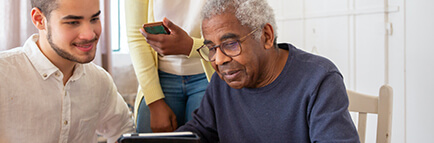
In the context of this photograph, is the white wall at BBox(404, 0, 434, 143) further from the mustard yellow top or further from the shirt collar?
the shirt collar

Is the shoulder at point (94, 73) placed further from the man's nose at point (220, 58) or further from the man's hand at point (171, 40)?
the man's nose at point (220, 58)

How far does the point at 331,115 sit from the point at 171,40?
68 cm

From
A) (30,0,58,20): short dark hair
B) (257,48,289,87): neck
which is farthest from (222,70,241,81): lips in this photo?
(30,0,58,20): short dark hair

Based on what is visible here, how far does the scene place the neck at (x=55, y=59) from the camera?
57.2 inches

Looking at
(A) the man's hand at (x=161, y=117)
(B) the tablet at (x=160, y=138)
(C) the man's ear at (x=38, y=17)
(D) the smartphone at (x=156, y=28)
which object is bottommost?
(A) the man's hand at (x=161, y=117)

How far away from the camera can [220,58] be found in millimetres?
1395

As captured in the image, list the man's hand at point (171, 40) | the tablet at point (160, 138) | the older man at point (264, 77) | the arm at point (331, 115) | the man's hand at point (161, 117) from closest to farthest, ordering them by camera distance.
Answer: the tablet at point (160, 138), the arm at point (331, 115), the older man at point (264, 77), the man's hand at point (171, 40), the man's hand at point (161, 117)

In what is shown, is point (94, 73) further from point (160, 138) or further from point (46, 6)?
point (160, 138)

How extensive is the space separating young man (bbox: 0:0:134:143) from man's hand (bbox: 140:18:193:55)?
0.70 feet

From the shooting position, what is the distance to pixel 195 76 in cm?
177

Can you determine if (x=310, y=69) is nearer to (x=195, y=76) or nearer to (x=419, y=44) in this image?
(x=195, y=76)

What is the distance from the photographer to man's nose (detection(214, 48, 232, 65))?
4.56 feet

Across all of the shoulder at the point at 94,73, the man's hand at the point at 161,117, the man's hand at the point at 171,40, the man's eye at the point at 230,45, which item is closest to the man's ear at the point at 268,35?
the man's eye at the point at 230,45

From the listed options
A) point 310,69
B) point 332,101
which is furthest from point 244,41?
point 332,101
